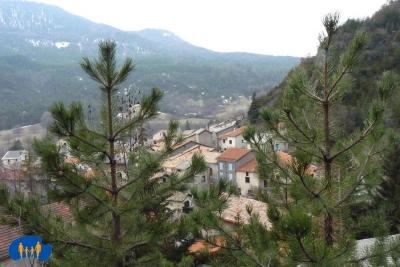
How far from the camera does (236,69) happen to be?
168375 millimetres

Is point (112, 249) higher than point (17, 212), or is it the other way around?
point (17, 212)

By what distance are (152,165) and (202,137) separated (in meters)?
46.9

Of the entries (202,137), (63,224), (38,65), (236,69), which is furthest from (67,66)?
(63,224)

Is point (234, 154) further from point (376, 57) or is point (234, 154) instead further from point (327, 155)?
point (327, 155)

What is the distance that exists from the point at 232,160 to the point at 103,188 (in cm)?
2837

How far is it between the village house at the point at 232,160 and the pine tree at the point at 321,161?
91.3 feet

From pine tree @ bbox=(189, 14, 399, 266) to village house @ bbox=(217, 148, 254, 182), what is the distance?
91.3 feet

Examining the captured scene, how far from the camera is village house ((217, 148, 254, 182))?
3344 cm

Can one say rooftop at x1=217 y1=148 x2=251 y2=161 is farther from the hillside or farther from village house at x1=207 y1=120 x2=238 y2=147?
village house at x1=207 y1=120 x2=238 y2=147

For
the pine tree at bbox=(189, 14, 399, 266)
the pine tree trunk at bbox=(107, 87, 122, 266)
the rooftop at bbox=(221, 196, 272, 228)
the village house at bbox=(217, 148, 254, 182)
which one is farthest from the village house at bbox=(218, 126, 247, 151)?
the pine tree at bbox=(189, 14, 399, 266)

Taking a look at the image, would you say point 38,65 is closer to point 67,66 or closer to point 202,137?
point 67,66

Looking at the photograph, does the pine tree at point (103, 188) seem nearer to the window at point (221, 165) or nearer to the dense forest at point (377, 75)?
the dense forest at point (377, 75)

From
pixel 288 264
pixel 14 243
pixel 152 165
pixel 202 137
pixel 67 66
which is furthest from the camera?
pixel 67 66

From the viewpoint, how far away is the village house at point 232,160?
1316 inches
